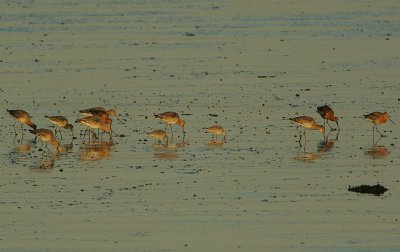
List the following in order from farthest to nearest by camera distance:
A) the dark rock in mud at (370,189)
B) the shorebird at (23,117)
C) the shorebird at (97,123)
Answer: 1. the shorebird at (23,117)
2. the shorebird at (97,123)
3. the dark rock in mud at (370,189)

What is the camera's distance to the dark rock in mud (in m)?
19.4

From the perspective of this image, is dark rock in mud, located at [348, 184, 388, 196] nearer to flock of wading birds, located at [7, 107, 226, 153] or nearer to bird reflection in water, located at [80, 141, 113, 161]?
flock of wading birds, located at [7, 107, 226, 153]

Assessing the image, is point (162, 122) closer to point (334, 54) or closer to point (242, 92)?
point (242, 92)

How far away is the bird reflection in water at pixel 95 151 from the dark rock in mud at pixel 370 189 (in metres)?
5.10

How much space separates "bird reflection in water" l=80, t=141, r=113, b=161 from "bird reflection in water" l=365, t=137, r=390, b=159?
4.52m

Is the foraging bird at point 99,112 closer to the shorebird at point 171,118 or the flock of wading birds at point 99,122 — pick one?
the flock of wading birds at point 99,122

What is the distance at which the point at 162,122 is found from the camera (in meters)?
26.3

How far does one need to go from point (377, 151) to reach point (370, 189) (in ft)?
12.2

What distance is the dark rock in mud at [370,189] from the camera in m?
19.4

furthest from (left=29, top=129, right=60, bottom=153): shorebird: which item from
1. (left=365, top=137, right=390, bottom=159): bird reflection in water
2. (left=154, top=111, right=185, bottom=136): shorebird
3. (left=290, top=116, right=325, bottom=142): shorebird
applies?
(left=365, top=137, right=390, bottom=159): bird reflection in water

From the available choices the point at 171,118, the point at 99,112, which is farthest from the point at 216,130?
the point at 99,112

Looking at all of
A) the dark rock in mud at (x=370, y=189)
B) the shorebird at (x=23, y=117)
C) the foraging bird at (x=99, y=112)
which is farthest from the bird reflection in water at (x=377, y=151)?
the shorebird at (x=23, y=117)

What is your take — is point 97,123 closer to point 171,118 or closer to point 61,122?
point 61,122

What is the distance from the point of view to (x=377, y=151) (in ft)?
75.8
